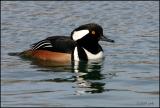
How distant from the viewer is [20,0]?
27594 millimetres

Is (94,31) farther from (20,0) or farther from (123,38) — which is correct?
(20,0)

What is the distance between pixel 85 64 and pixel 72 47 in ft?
2.01

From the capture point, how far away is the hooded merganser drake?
718 inches

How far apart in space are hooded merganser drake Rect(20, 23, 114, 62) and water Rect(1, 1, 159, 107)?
442 millimetres

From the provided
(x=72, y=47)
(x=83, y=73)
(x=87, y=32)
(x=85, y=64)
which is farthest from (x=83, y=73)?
(x=87, y=32)

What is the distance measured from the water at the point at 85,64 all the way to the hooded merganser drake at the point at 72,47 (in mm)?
442

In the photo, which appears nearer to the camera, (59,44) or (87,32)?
(59,44)

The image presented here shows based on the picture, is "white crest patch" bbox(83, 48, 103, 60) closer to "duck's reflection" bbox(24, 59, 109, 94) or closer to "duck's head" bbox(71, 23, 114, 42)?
"duck's reflection" bbox(24, 59, 109, 94)

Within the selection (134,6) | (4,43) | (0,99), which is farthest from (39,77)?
(134,6)

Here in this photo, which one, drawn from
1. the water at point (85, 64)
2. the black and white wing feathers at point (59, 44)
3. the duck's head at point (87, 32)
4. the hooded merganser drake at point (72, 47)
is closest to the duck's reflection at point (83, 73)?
the water at point (85, 64)

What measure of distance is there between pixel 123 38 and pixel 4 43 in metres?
3.36

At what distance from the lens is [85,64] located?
18.0 meters

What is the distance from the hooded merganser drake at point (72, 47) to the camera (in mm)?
18234

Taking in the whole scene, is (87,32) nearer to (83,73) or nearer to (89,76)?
(83,73)
